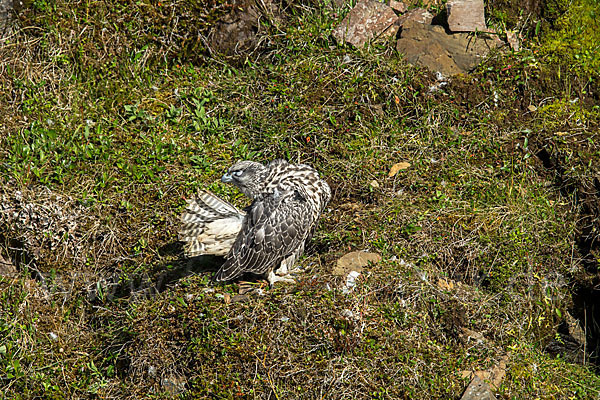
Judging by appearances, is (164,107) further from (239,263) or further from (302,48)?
(239,263)

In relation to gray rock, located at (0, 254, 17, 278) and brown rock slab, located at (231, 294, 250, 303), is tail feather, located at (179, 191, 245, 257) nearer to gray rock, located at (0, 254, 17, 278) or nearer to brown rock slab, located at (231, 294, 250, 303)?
brown rock slab, located at (231, 294, 250, 303)

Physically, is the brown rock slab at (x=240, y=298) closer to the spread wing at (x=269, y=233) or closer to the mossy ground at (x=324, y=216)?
the mossy ground at (x=324, y=216)

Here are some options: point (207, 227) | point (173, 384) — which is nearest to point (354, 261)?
point (207, 227)

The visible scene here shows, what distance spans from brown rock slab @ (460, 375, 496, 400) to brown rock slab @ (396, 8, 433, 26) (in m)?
3.96

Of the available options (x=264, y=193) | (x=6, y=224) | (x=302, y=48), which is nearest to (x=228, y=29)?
(x=302, y=48)

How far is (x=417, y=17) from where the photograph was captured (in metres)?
7.25

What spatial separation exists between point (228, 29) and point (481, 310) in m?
3.86

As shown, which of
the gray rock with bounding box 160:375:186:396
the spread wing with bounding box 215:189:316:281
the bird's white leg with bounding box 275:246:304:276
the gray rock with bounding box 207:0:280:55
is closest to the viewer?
the gray rock with bounding box 160:375:186:396

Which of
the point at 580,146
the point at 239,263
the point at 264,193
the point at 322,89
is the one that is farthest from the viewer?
the point at 322,89

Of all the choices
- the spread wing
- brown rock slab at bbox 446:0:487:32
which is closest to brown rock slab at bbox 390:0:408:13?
brown rock slab at bbox 446:0:487:32

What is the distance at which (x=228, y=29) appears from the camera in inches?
281

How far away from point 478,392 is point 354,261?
1364 millimetres

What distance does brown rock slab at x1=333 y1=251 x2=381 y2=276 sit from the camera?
17.5 feet

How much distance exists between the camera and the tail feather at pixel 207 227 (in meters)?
5.18
